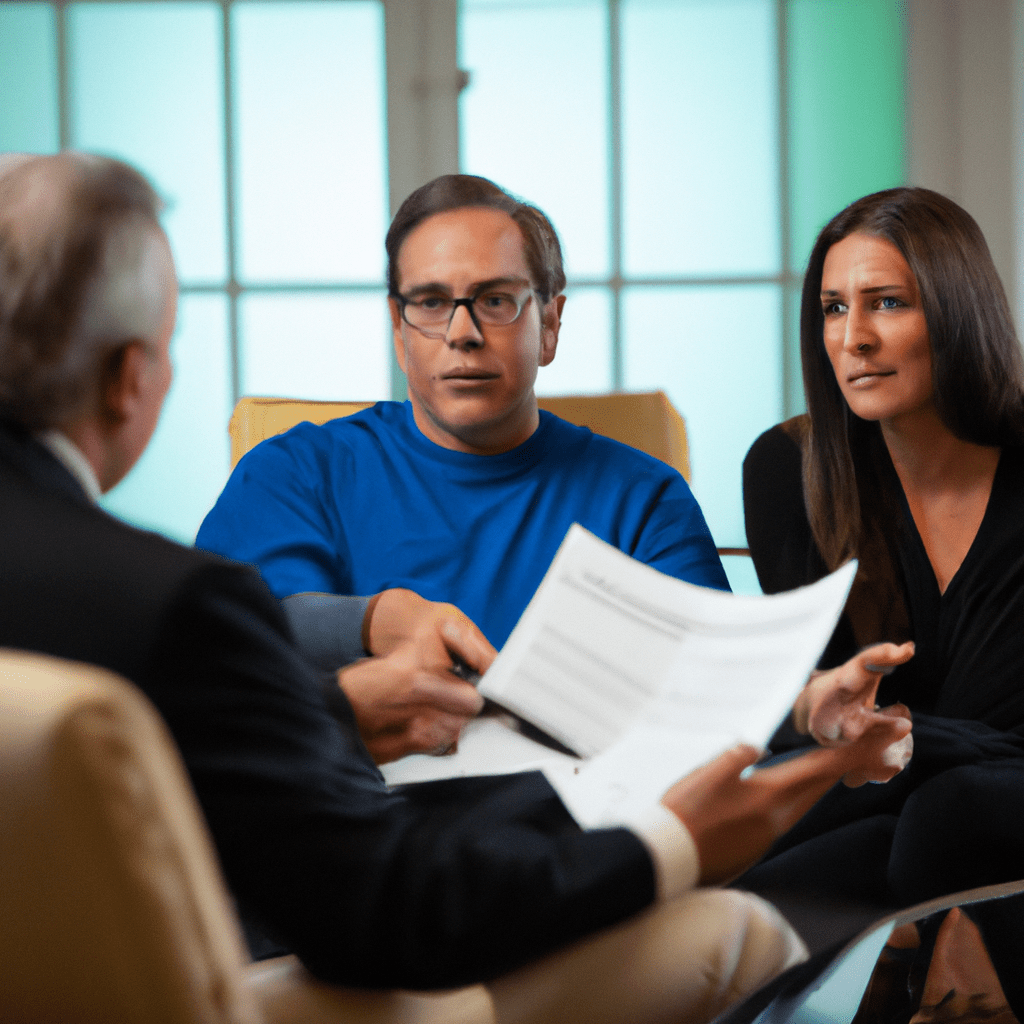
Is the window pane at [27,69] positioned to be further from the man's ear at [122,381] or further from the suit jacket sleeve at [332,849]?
the suit jacket sleeve at [332,849]

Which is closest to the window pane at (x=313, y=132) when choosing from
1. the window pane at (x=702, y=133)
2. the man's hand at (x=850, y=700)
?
the window pane at (x=702, y=133)

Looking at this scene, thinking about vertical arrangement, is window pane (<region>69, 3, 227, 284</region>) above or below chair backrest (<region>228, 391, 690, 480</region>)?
above

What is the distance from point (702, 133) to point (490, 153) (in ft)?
1.87

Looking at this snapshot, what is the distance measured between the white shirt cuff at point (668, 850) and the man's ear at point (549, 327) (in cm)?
85

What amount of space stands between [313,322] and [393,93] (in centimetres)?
64

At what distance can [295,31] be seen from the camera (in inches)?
108

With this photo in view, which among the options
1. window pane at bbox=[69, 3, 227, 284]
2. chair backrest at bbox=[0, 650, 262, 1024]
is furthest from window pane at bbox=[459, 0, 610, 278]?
chair backrest at bbox=[0, 650, 262, 1024]

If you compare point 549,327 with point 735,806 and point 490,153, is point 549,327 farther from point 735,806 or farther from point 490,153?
point 490,153

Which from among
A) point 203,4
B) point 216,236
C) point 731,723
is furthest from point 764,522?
point 203,4

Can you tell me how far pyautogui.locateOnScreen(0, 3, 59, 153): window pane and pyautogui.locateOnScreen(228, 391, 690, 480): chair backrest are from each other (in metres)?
1.51

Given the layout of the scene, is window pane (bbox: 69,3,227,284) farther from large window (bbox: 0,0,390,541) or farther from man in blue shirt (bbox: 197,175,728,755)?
man in blue shirt (bbox: 197,175,728,755)

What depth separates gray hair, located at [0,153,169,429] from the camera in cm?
50

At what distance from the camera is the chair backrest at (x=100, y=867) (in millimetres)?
357

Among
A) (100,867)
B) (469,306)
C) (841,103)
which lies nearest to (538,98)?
(841,103)
